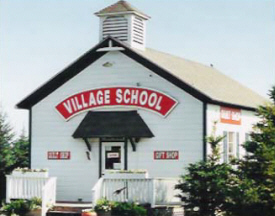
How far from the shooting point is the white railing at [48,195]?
29.9m

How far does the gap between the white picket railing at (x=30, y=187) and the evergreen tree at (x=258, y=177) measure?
8.31m

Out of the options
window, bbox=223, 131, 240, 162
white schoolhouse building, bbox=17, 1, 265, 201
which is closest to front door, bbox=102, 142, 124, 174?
white schoolhouse building, bbox=17, 1, 265, 201

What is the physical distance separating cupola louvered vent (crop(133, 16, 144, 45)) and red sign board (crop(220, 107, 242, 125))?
5.13m

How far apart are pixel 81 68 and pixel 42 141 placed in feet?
12.5

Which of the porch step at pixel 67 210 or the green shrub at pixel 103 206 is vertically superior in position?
the green shrub at pixel 103 206

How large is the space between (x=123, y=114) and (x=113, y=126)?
2.27ft

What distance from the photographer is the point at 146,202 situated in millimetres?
28922

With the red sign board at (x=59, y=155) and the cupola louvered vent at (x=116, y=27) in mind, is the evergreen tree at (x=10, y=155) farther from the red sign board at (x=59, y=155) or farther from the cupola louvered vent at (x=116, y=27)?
the cupola louvered vent at (x=116, y=27)

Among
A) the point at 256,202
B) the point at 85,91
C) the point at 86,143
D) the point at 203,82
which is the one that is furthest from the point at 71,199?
the point at 256,202

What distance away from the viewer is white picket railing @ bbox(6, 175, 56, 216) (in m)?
30.7

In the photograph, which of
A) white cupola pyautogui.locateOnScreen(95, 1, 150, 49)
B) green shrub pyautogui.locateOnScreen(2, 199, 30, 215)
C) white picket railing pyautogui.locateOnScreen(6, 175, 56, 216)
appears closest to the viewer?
green shrub pyautogui.locateOnScreen(2, 199, 30, 215)

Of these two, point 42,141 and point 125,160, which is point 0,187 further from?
point 125,160

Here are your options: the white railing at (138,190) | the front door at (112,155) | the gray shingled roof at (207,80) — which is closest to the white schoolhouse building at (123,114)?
the front door at (112,155)

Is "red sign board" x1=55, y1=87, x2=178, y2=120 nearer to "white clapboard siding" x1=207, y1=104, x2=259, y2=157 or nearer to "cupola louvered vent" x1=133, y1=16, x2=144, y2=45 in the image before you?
"white clapboard siding" x1=207, y1=104, x2=259, y2=157
